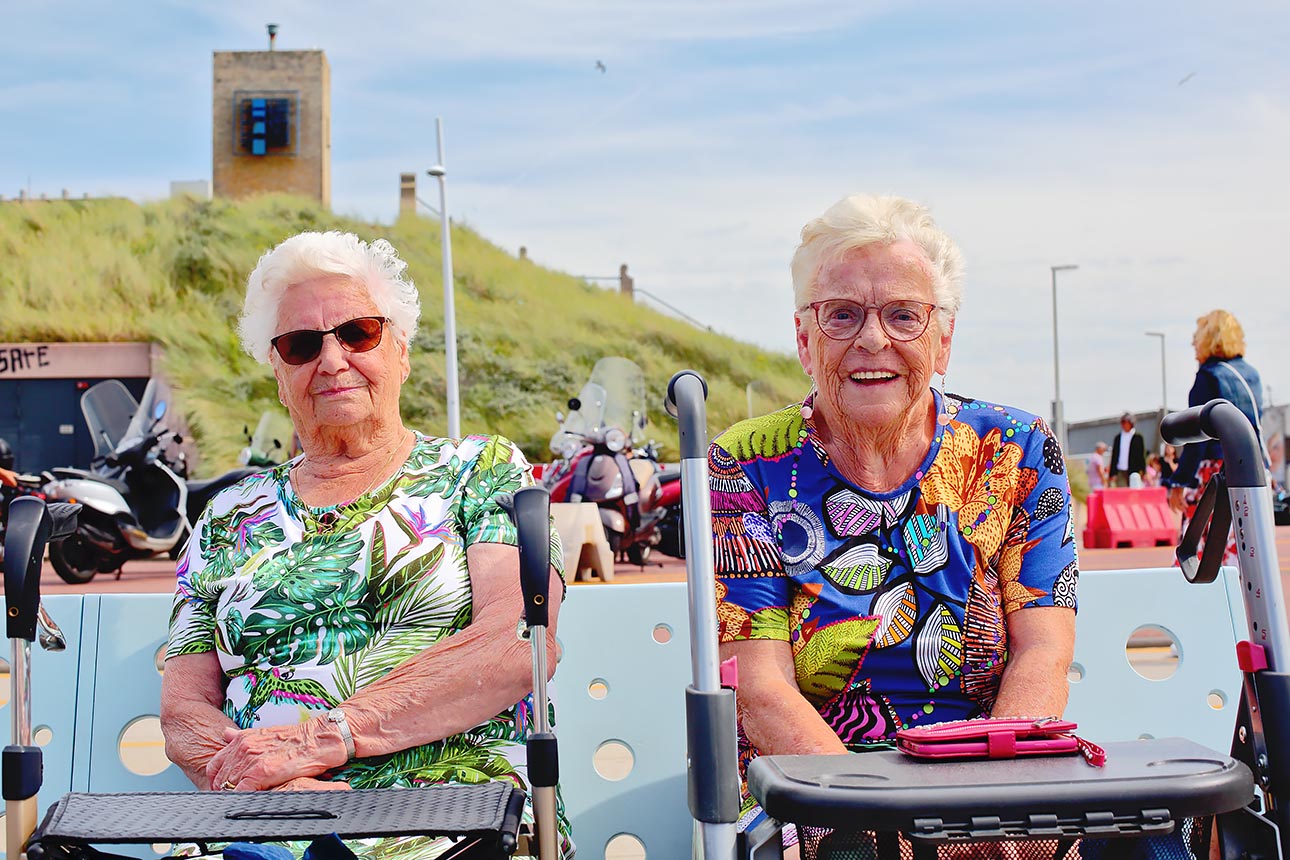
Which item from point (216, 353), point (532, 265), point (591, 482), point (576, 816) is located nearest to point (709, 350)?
point (532, 265)

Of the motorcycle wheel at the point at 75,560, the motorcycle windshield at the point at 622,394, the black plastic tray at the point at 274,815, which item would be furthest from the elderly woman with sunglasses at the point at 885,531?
the motorcycle windshield at the point at 622,394

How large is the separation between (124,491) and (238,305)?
57.8 ft

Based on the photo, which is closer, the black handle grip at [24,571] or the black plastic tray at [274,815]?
the black plastic tray at [274,815]

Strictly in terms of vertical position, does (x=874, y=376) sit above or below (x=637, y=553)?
above

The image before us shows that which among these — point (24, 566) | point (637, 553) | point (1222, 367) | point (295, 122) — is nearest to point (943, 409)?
point (24, 566)

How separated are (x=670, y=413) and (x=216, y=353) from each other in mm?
32821

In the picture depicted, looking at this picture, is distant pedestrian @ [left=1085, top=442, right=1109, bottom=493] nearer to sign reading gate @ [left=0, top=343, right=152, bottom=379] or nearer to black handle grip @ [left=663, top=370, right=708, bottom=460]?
black handle grip @ [left=663, top=370, right=708, bottom=460]

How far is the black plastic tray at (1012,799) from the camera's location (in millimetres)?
1457

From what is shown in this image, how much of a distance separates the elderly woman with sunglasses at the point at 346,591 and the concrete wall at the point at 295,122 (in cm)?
4223

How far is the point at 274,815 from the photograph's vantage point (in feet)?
5.95

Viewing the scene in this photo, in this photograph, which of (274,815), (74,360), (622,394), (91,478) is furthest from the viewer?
(74,360)

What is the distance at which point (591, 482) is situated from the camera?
12.0m

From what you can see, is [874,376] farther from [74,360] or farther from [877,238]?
[74,360]

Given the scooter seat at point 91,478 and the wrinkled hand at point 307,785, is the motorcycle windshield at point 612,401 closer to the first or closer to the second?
the scooter seat at point 91,478
